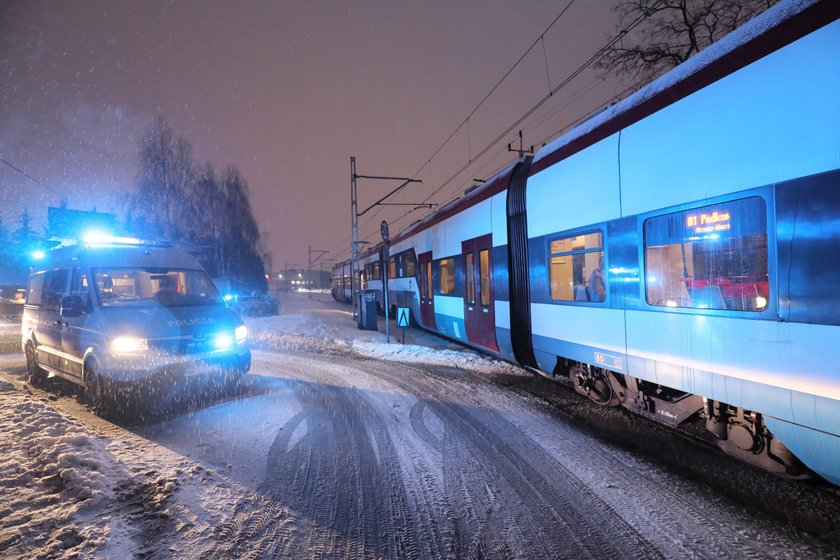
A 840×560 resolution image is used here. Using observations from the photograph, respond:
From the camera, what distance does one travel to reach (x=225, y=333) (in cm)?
688

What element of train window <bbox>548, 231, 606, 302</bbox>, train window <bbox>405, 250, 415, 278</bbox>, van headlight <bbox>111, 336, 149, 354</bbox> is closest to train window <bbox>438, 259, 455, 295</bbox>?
train window <bbox>405, 250, 415, 278</bbox>

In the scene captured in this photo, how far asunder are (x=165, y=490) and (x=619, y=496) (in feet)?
12.6

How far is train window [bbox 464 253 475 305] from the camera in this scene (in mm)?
9836

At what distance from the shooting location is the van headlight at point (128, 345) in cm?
600

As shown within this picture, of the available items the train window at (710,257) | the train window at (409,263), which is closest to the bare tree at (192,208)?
the train window at (409,263)

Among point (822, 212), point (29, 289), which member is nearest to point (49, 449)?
point (29, 289)

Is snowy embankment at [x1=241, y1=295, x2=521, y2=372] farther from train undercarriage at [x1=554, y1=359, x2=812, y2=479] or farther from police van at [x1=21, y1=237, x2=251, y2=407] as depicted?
police van at [x1=21, y1=237, x2=251, y2=407]

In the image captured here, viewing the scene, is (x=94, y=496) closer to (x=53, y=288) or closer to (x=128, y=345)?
(x=128, y=345)

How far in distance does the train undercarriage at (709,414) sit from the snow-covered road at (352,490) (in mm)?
518

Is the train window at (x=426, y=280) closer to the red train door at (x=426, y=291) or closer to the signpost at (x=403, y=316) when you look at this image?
the red train door at (x=426, y=291)

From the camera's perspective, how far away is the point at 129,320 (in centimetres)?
622

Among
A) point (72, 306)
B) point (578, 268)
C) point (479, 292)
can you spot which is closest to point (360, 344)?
point (479, 292)

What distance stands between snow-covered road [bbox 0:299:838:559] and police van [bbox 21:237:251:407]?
2.11 feet

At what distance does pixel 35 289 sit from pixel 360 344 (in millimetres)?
7532
